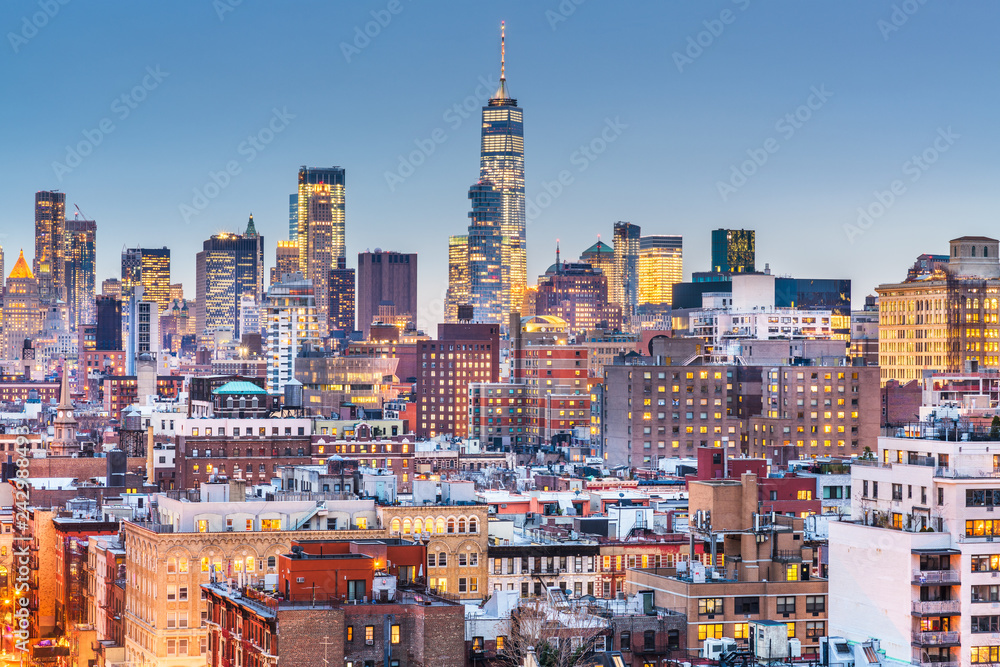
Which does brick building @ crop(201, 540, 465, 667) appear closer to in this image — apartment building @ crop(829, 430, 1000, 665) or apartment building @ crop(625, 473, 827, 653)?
apartment building @ crop(625, 473, 827, 653)

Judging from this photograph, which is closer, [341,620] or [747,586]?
[341,620]

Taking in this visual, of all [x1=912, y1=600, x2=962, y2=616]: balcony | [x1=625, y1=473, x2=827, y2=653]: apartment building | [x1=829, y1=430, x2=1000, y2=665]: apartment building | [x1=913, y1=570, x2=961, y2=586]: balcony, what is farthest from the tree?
[x1=913, y1=570, x2=961, y2=586]: balcony

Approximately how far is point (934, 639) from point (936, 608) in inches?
51.7

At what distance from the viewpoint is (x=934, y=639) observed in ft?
268

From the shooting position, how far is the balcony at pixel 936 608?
8200 centimetres

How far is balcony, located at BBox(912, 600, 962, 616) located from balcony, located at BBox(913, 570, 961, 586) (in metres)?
0.80

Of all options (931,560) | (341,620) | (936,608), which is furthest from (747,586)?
(341,620)

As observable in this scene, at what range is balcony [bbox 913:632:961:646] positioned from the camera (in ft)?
268

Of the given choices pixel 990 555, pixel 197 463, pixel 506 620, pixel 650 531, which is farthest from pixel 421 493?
pixel 197 463

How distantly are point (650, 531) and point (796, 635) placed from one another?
29460mm

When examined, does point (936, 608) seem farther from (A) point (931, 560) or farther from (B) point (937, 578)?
(A) point (931, 560)

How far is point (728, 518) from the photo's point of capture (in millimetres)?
107625

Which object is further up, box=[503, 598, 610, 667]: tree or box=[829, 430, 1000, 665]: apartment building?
box=[829, 430, 1000, 665]: apartment building

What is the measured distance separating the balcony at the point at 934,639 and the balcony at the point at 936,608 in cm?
84
